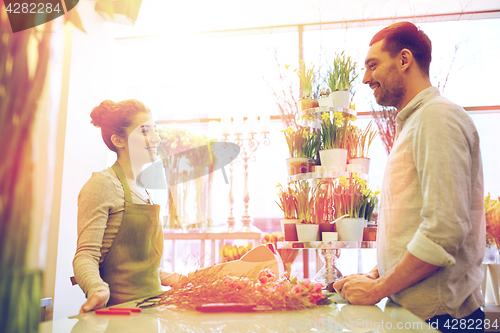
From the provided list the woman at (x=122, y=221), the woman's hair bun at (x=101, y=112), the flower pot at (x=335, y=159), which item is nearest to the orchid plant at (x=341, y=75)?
the flower pot at (x=335, y=159)

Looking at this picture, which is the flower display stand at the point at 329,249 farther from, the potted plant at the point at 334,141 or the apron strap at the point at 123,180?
the apron strap at the point at 123,180

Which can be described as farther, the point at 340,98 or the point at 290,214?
the point at 340,98

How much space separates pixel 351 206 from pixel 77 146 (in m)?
1.91

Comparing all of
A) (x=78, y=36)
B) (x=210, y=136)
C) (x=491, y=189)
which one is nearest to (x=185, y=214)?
(x=210, y=136)

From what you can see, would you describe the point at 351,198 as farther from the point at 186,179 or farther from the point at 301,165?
the point at 186,179

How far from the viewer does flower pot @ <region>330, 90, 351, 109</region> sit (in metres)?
1.75

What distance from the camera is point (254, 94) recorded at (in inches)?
137

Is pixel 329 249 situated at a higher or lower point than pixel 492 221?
lower

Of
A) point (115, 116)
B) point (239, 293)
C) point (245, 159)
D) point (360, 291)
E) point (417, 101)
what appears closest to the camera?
point (239, 293)

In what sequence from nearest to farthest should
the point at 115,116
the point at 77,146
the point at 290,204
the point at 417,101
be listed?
the point at 417,101
the point at 115,116
the point at 290,204
the point at 77,146

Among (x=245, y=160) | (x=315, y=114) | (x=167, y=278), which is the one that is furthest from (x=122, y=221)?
(x=245, y=160)

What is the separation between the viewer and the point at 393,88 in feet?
3.51

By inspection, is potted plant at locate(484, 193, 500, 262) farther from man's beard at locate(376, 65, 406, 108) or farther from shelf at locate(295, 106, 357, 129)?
man's beard at locate(376, 65, 406, 108)

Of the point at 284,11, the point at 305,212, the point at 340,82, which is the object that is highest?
the point at 284,11
